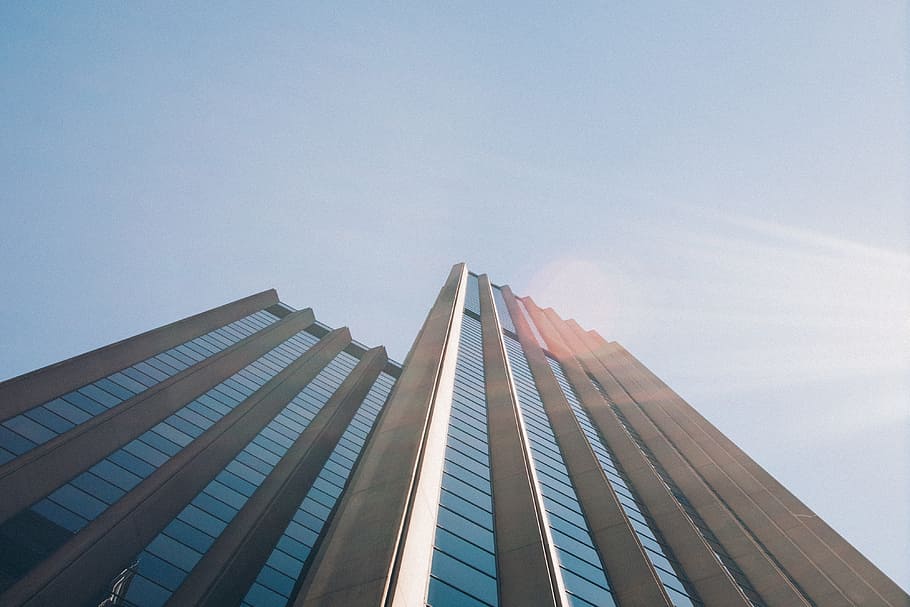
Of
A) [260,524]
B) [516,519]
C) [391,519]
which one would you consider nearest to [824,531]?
[516,519]

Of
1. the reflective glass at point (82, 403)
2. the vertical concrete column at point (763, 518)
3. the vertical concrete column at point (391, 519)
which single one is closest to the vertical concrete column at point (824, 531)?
the vertical concrete column at point (763, 518)

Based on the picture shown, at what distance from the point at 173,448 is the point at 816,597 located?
25591 millimetres

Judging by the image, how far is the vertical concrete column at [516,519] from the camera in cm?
1475

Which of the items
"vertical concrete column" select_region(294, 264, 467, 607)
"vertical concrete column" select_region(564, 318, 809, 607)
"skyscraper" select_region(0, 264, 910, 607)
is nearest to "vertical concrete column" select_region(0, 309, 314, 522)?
"skyscraper" select_region(0, 264, 910, 607)

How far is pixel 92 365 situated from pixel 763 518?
103ft

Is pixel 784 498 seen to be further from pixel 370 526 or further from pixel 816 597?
pixel 370 526

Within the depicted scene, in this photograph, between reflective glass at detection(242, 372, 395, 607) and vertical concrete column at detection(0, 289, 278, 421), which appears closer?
reflective glass at detection(242, 372, 395, 607)

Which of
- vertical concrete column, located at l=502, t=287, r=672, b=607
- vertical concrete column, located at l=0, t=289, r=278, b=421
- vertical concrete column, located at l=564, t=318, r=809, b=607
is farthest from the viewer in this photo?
vertical concrete column, located at l=0, t=289, r=278, b=421

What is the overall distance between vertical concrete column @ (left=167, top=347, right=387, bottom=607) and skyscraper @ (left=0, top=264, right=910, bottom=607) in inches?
3.8

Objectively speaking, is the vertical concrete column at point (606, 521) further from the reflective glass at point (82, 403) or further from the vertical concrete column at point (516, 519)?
the reflective glass at point (82, 403)

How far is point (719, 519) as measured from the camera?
27.4m

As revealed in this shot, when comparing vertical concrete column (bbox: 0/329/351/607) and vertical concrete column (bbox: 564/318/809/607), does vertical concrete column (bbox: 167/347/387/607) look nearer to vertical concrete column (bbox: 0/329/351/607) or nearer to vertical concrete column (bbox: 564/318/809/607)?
vertical concrete column (bbox: 0/329/351/607)

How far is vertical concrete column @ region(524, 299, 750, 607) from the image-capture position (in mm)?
19875

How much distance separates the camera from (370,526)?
580 inches
